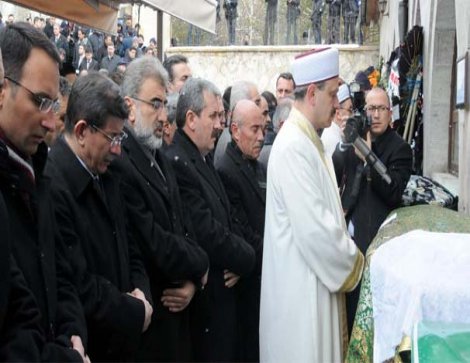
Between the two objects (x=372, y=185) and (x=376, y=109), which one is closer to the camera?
(x=372, y=185)

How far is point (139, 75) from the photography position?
3.55 m

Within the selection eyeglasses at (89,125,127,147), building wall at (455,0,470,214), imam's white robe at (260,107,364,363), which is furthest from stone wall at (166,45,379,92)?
eyeglasses at (89,125,127,147)

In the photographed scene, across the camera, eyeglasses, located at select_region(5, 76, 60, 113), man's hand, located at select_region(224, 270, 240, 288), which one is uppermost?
eyeglasses, located at select_region(5, 76, 60, 113)

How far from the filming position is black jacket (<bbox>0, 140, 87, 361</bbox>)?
208 centimetres

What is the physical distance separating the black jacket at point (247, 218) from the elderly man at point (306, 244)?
499 millimetres

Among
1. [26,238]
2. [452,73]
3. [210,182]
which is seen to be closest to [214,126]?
[210,182]

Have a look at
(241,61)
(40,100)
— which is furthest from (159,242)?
(241,61)

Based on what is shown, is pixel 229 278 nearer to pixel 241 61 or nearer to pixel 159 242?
pixel 159 242

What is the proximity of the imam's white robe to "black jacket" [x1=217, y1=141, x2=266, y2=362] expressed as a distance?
1.80ft

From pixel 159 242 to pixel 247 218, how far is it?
1.21 m

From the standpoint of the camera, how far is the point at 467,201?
18.0 feet

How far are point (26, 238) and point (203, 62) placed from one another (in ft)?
58.1

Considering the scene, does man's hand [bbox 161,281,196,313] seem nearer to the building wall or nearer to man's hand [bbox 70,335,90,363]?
man's hand [bbox 70,335,90,363]

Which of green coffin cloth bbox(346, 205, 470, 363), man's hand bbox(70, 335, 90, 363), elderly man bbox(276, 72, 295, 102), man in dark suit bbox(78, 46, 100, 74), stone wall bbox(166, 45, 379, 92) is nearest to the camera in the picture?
man's hand bbox(70, 335, 90, 363)
